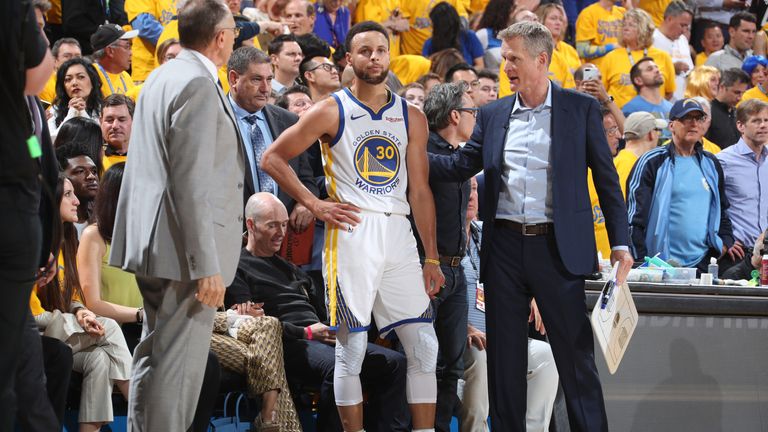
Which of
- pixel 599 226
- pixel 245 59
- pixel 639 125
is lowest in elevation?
pixel 599 226

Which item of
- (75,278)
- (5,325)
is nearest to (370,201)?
(75,278)

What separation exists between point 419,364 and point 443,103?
159cm

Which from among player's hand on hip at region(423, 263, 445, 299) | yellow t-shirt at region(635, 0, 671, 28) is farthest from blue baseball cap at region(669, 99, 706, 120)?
yellow t-shirt at region(635, 0, 671, 28)

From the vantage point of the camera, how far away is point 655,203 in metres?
7.40

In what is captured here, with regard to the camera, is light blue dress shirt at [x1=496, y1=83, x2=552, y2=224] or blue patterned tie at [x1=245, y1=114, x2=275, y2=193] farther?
blue patterned tie at [x1=245, y1=114, x2=275, y2=193]

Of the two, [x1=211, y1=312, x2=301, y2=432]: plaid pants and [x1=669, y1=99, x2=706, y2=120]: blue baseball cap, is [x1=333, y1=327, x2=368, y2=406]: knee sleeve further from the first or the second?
[x1=669, y1=99, x2=706, y2=120]: blue baseball cap

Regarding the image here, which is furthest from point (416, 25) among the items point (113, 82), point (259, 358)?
point (259, 358)

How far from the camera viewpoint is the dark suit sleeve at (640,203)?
7359 millimetres

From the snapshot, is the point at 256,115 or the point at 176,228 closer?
the point at 176,228

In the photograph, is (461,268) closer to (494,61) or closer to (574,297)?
(574,297)

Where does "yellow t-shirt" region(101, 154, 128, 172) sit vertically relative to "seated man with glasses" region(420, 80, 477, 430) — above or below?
above

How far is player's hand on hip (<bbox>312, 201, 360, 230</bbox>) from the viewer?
488 cm

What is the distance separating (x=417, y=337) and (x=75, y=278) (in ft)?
5.35

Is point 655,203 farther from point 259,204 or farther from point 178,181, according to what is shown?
point 178,181
